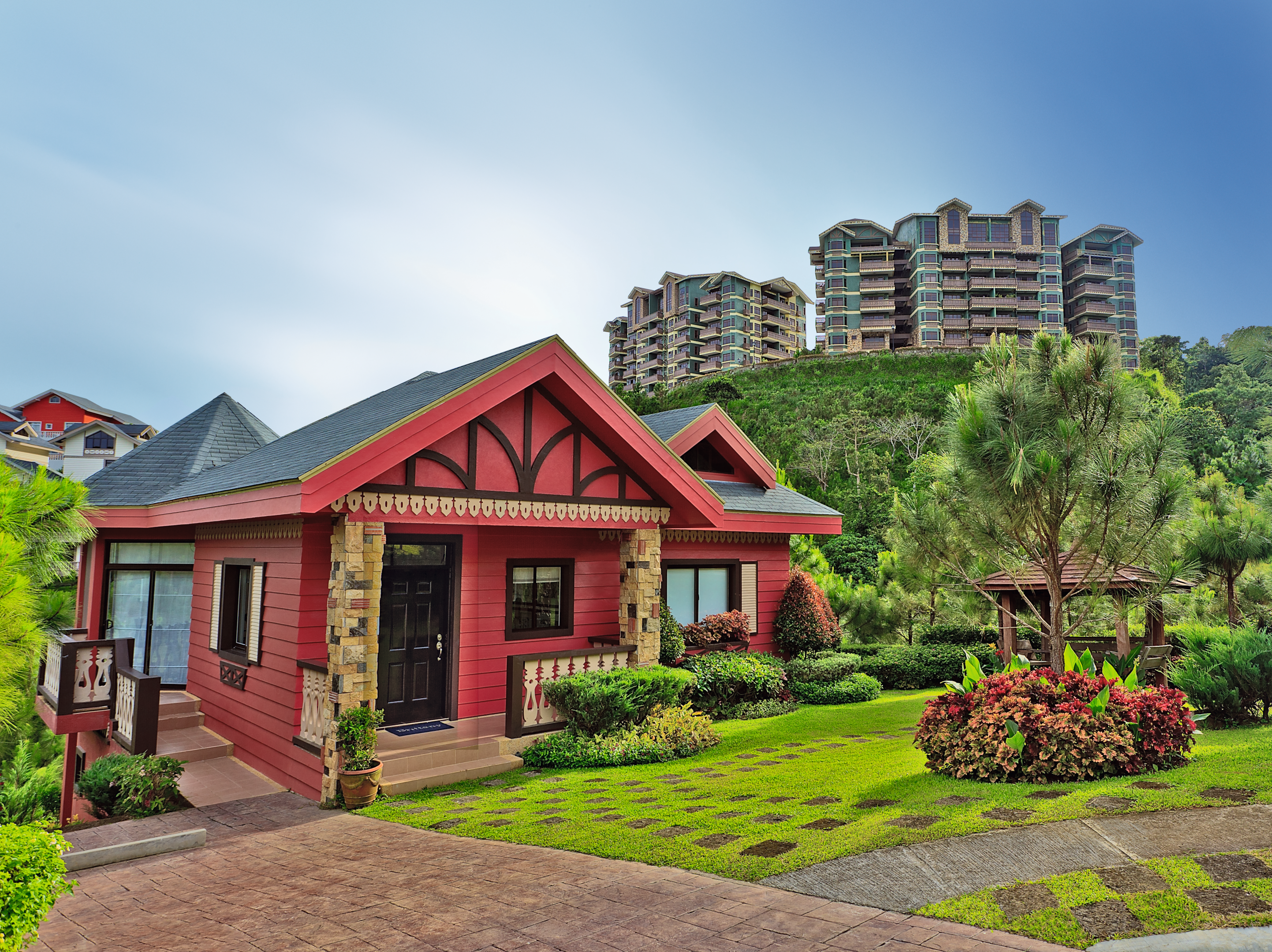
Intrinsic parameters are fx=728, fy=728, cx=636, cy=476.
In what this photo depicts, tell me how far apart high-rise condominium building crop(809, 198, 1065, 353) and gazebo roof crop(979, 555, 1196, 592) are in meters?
63.8

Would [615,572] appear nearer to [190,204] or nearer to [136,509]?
[136,509]

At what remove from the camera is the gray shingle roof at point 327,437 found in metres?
9.02

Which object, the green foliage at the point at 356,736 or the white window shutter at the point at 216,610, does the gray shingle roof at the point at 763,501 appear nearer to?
the green foliage at the point at 356,736

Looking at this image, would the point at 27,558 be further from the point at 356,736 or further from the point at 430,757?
the point at 430,757

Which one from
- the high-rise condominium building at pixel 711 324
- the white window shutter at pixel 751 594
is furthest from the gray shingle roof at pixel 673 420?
the high-rise condominium building at pixel 711 324

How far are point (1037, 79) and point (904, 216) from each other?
5731 centimetres

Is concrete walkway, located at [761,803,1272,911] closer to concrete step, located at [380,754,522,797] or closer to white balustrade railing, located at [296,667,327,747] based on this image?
concrete step, located at [380,754,522,797]

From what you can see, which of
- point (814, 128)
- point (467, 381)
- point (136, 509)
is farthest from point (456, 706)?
point (814, 128)

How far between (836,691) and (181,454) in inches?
611

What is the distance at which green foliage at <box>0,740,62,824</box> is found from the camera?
11312mm

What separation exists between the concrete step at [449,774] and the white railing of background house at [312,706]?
3.10ft

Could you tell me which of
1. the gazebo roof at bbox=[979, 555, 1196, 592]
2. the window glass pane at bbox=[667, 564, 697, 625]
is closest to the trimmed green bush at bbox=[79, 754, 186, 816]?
the window glass pane at bbox=[667, 564, 697, 625]

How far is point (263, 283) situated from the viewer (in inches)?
1693

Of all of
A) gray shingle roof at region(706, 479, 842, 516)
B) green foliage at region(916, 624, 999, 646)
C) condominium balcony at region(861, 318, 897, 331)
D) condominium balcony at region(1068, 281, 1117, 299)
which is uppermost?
condominium balcony at region(1068, 281, 1117, 299)
